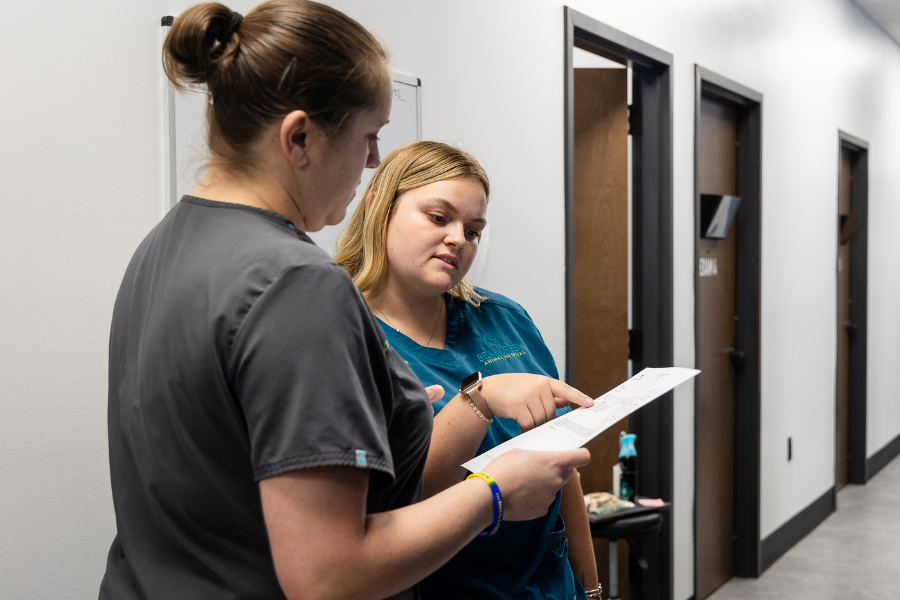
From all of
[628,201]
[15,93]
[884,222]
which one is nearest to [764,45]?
[628,201]

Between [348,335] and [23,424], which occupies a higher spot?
[348,335]

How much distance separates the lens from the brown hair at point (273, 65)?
27.8 inches

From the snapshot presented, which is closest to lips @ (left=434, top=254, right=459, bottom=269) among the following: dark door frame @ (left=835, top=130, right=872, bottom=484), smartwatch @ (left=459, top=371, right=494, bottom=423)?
smartwatch @ (left=459, top=371, right=494, bottom=423)

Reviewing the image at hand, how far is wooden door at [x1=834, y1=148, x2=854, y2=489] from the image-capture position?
5273 millimetres

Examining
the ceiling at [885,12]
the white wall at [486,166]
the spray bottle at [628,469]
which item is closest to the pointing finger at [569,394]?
the white wall at [486,166]

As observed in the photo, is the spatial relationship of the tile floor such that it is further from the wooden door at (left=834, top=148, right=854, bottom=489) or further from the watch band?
the watch band

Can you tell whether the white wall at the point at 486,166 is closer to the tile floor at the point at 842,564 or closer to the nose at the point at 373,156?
the tile floor at the point at 842,564

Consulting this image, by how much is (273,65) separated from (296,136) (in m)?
0.07

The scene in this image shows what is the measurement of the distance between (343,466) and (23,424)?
0.83 meters

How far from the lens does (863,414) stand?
17.9 ft

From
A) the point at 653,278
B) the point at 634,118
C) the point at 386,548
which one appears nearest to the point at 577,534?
the point at 386,548

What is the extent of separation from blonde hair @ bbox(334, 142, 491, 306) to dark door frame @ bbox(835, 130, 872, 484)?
5.15m

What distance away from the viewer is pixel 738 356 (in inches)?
146

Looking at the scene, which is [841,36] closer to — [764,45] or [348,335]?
[764,45]
